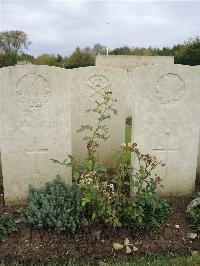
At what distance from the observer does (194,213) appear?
14.8 feet

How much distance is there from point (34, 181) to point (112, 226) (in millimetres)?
1375

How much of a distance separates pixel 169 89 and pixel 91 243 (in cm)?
222

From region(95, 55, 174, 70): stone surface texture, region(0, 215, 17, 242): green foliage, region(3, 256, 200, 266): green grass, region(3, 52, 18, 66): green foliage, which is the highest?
region(3, 52, 18, 66): green foliage

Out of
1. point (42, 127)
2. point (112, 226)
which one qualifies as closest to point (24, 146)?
point (42, 127)

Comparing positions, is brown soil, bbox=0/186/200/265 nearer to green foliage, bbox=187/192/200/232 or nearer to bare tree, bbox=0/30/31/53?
green foliage, bbox=187/192/200/232

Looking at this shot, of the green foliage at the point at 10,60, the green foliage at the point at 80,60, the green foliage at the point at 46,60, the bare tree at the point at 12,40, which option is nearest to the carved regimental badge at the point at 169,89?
the green foliage at the point at 80,60

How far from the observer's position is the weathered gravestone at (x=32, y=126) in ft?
15.7

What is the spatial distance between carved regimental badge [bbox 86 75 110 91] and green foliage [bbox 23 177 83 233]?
210cm

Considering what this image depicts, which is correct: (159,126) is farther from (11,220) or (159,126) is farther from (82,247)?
(11,220)

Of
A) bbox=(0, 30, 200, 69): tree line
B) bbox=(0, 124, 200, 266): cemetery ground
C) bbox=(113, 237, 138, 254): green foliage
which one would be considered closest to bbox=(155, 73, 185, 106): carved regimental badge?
bbox=(0, 124, 200, 266): cemetery ground

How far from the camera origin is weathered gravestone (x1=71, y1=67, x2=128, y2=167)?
20.4 ft

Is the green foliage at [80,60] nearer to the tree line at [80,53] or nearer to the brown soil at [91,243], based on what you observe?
the tree line at [80,53]

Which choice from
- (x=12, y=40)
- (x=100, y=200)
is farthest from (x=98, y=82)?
(x=12, y=40)

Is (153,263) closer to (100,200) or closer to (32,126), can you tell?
(100,200)
